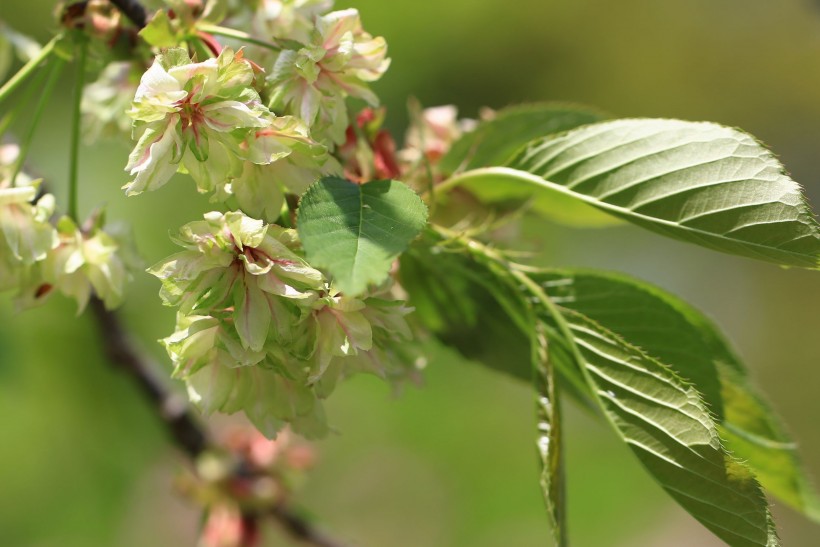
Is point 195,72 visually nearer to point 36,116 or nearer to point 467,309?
point 36,116

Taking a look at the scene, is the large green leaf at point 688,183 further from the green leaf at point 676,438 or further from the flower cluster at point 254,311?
the flower cluster at point 254,311

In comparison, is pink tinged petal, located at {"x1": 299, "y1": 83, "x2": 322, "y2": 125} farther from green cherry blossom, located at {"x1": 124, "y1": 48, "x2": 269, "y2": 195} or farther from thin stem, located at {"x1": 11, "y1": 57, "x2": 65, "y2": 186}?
thin stem, located at {"x1": 11, "y1": 57, "x2": 65, "y2": 186}

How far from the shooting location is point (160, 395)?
150 cm

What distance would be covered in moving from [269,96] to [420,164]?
0.30m

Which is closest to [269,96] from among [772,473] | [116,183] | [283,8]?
[283,8]

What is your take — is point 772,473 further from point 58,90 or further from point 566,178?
point 58,90

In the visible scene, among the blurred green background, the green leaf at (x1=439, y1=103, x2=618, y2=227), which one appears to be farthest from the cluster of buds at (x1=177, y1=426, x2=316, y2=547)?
the green leaf at (x1=439, y1=103, x2=618, y2=227)

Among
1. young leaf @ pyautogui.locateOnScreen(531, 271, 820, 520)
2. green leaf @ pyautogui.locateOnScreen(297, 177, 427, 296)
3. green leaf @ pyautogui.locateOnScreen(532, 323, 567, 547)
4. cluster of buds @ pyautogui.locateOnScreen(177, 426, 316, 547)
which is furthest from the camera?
cluster of buds @ pyautogui.locateOnScreen(177, 426, 316, 547)

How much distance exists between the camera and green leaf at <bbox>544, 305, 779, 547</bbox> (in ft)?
2.10

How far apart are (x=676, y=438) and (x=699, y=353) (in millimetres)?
158

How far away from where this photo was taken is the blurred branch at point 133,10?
846 mm

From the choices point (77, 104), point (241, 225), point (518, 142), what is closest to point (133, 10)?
point (77, 104)

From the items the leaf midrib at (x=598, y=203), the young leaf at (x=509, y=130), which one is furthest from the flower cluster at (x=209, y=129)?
the young leaf at (x=509, y=130)

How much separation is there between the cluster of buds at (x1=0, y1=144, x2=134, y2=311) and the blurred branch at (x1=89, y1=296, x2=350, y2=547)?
0.65 m
